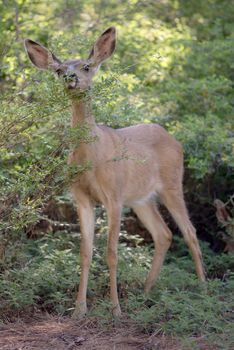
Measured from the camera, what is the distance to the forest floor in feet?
23.1

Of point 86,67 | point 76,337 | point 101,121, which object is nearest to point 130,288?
point 76,337

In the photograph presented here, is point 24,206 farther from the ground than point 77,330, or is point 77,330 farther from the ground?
point 24,206

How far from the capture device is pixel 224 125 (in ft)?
35.4

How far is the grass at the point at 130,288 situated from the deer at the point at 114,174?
0.61ft

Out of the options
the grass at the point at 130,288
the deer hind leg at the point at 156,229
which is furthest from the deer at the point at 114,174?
the grass at the point at 130,288

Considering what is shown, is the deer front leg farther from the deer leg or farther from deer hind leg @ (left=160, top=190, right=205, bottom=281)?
deer hind leg @ (left=160, top=190, right=205, bottom=281)

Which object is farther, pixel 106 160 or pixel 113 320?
pixel 106 160

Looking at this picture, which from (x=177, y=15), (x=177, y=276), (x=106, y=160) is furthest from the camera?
(x=177, y=15)

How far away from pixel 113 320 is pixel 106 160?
5.73 ft

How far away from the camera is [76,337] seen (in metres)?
7.40

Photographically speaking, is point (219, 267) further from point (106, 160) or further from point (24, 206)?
point (24, 206)

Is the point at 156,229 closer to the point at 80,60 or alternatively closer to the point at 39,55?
the point at 80,60

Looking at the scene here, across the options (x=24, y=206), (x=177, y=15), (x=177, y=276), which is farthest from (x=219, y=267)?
(x=177, y=15)

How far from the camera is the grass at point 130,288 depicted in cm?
730
